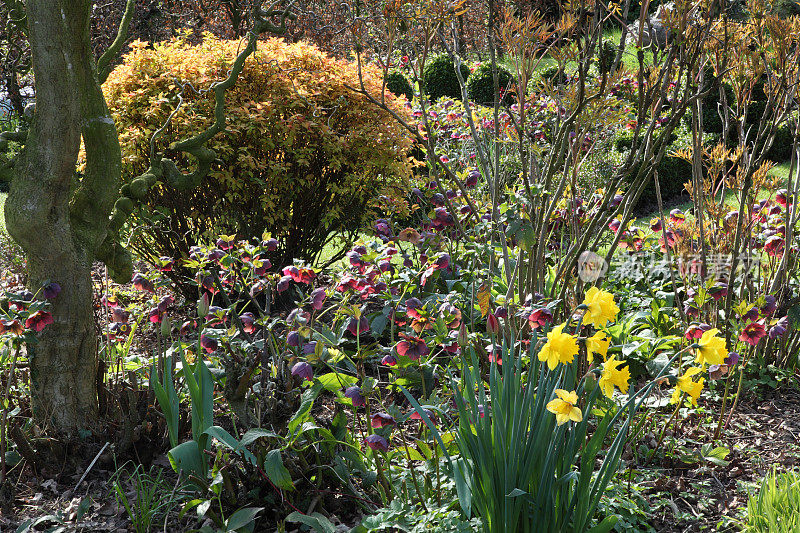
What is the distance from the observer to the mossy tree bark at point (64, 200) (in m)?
2.33

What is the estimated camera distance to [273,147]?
12.9ft

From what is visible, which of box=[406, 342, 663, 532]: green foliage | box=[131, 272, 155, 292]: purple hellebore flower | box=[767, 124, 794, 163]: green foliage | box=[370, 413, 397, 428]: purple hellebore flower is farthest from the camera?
box=[767, 124, 794, 163]: green foliage

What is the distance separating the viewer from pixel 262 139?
3924mm

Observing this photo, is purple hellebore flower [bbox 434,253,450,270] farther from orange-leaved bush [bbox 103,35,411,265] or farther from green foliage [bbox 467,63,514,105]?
green foliage [bbox 467,63,514,105]

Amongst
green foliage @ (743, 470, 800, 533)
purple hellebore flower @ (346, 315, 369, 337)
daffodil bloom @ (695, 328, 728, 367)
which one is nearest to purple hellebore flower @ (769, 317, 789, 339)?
green foliage @ (743, 470, 800, 533)

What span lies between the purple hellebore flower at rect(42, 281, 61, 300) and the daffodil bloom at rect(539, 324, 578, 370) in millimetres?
1740

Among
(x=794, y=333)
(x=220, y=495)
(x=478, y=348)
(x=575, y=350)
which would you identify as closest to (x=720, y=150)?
(x=794, y=333)

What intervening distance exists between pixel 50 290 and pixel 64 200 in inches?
13.2

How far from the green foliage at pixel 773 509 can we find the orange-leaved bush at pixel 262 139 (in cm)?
280

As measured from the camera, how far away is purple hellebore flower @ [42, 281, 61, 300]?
233 centimetres

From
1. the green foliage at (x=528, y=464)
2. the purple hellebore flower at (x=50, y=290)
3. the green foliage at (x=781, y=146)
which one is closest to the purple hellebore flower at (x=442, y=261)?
the green foliage at (x=528, y=464)

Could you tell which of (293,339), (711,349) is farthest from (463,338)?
(711,349)

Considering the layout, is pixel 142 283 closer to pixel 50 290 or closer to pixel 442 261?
pixel 50 290

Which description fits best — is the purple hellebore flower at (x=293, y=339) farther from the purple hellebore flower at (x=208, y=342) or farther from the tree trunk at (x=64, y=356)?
the tree trunk at (x=64, y=356)
